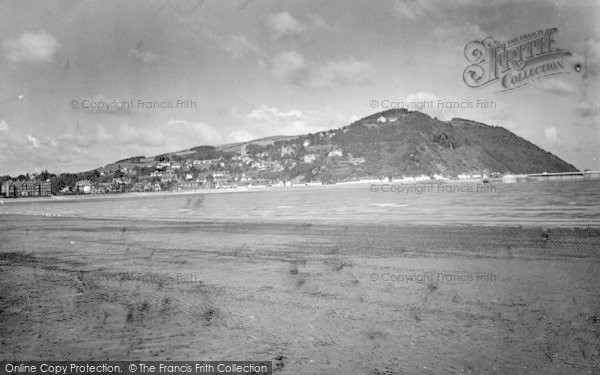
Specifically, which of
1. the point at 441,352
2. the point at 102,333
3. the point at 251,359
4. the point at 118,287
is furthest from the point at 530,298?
the point at 118,287

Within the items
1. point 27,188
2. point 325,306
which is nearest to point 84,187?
point 27,188

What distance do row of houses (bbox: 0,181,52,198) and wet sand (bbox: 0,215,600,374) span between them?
159m

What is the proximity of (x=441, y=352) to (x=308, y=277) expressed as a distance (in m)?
4.70

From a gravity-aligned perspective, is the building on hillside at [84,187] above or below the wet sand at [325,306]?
above

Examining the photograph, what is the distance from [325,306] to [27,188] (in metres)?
175

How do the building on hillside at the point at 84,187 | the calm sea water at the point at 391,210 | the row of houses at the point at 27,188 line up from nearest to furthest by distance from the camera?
the calm sea water at the point at 391,210
the row of houses at the point at 27,188
the building on hillside at the point at 84,187

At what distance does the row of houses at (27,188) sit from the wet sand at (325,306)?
523 feet

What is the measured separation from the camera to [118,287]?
909 centimetres

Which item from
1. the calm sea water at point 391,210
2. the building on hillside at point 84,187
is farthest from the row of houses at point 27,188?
the calm sea water at point 391,210

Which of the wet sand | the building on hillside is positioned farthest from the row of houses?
the wet sand

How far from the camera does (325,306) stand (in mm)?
7375

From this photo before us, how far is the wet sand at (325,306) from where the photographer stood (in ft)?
17.3

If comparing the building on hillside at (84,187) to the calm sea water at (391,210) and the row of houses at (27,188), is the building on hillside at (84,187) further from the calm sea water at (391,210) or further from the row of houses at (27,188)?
the calm sea water at (391,210)

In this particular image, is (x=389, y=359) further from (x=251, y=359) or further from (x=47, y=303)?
(x=47, y=303)
